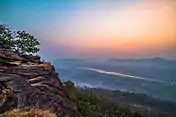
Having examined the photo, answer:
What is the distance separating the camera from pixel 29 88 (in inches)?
231

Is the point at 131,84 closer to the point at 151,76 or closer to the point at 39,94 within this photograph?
the point at 151,76

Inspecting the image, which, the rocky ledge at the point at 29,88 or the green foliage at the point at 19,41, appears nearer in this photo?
the rocky ledge at the point at 29,88

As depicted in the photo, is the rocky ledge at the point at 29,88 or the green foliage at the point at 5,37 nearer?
the rocky ledge at the point at 29,88

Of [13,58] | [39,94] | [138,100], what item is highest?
[13,58]

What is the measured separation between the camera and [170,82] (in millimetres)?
20250

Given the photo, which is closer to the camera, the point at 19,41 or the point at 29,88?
the point at 29,88

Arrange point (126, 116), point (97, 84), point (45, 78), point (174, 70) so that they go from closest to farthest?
1. point (45, 78)
2. point (126, 116)
3. point (174, 70)
4. point (97, 84)

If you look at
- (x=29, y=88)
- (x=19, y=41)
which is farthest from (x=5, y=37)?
(x=29, y=88)

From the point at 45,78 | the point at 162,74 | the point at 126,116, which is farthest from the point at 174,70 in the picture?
the point at 45,78

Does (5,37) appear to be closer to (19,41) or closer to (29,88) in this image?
(19,41)

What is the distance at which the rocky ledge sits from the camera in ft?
18.3

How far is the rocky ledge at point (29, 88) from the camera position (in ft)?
18.3

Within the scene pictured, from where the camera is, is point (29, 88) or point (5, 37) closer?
point (29, 88)

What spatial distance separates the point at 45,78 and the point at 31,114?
3.94 feet
